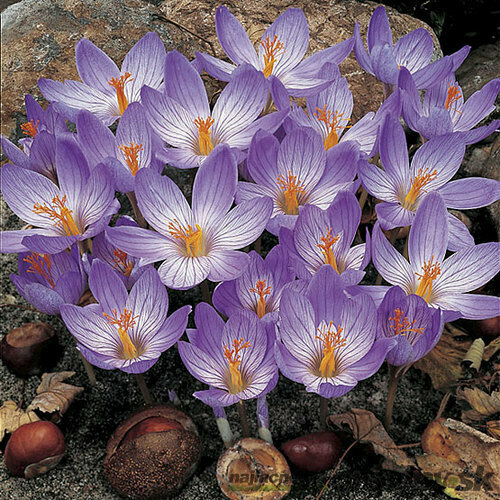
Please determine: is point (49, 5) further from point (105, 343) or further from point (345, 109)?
point (105, 343)

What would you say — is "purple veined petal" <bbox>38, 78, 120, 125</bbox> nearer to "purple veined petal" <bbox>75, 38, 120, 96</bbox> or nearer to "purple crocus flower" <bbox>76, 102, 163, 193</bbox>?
"purple veined petal" <bbox>75, 38, 120, 96</bbox>

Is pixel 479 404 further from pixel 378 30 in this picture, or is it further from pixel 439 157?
pixel 378 30

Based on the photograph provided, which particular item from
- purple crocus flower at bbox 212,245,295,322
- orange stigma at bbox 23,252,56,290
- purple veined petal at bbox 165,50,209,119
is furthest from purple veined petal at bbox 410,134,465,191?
orange stigma at bbox 23,252,56,290

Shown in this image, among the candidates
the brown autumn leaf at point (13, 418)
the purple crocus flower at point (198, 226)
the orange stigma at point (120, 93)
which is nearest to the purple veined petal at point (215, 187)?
the purple crocus flower at point (198, 226)

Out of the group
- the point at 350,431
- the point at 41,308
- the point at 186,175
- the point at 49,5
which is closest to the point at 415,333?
the point at 350,431

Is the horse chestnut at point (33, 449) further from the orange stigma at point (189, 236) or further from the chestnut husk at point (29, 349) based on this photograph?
the orange stigma at point (189, 236)
